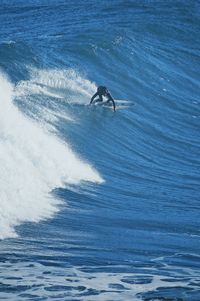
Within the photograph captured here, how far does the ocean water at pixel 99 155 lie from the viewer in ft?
49.3

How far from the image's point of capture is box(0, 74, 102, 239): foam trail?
1822 centimetres

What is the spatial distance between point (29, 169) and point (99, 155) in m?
4.42

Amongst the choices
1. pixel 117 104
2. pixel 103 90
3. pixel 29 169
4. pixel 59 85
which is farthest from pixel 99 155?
pixel 59 85

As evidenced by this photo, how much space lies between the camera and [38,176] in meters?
20.9

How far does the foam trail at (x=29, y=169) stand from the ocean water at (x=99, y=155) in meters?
0.04

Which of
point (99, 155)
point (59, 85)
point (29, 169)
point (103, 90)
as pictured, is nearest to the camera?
point (29, 169)

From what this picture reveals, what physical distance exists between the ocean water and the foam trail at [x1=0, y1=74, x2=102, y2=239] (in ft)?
0.14

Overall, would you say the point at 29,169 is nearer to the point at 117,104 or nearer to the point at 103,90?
the point at 103,90

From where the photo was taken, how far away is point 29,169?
20984mm

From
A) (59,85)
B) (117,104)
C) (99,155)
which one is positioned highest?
(59,85)

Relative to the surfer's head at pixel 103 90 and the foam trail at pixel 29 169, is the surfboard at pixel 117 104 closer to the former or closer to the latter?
the surfer's head at pixel 103 90

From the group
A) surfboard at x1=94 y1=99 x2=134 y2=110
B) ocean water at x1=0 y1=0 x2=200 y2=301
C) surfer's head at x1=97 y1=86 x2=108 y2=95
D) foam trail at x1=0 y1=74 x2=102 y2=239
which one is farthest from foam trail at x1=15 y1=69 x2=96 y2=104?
foam trail at x1=0 y1=74 x2=102 y2=239

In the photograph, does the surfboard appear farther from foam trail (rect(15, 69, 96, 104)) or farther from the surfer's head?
foam trail (rect(15, 69, 96, 104))

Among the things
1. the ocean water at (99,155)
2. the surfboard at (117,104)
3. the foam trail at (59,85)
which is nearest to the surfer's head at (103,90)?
the surfboard at (117,104)
